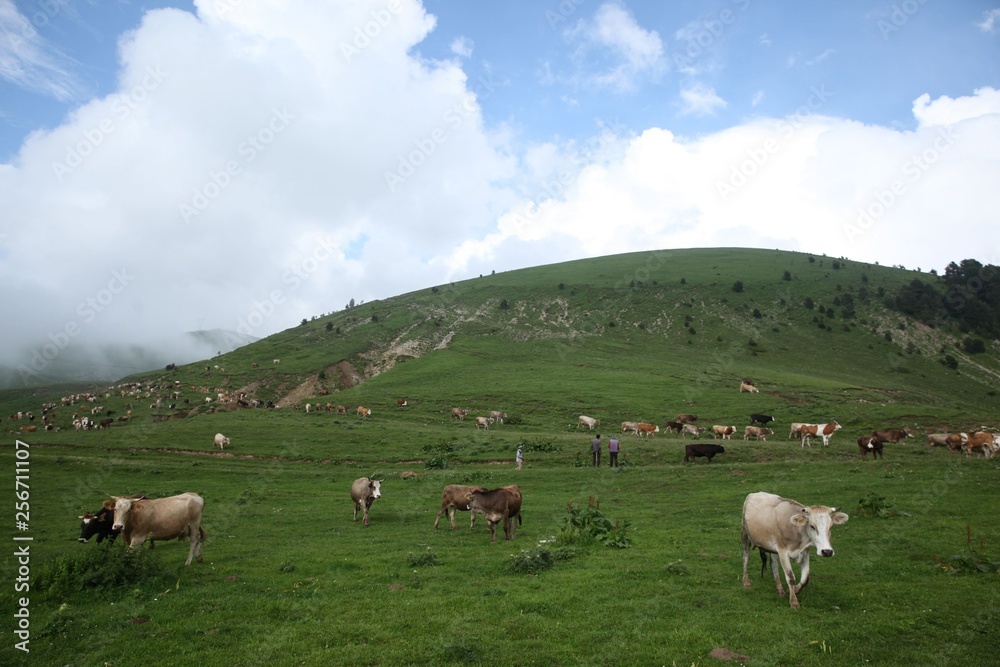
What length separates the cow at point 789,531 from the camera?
10.3 meters

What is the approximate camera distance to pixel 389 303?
122 m

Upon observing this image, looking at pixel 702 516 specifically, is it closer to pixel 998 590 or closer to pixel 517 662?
pixel 998 590

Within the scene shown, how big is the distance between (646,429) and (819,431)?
13060 mm

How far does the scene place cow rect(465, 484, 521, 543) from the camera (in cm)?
1734

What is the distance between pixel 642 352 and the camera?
82.4 metres

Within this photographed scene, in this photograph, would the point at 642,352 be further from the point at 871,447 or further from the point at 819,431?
the point at 871,447

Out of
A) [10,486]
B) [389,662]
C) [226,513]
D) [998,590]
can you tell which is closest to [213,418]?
[10,486]

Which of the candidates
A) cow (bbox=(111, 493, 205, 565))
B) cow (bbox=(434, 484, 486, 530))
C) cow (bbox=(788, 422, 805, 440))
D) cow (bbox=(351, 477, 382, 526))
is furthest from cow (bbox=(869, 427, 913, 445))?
cow (bbox=(111, 493, 205, 565))

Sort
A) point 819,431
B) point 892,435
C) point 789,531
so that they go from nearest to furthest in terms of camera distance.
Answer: point 789,531 < point 892,435 < point 819,431

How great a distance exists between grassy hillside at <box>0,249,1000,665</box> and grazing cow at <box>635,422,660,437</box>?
9.10 feet

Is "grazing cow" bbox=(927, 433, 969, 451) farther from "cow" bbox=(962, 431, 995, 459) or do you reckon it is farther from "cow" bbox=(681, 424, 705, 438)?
"cow" bbox=(681, 424, 705, 438)

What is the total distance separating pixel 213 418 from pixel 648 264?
364 feet

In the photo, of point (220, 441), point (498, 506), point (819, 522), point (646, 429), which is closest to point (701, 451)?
point (646, 429)

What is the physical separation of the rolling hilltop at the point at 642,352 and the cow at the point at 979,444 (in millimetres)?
10384
